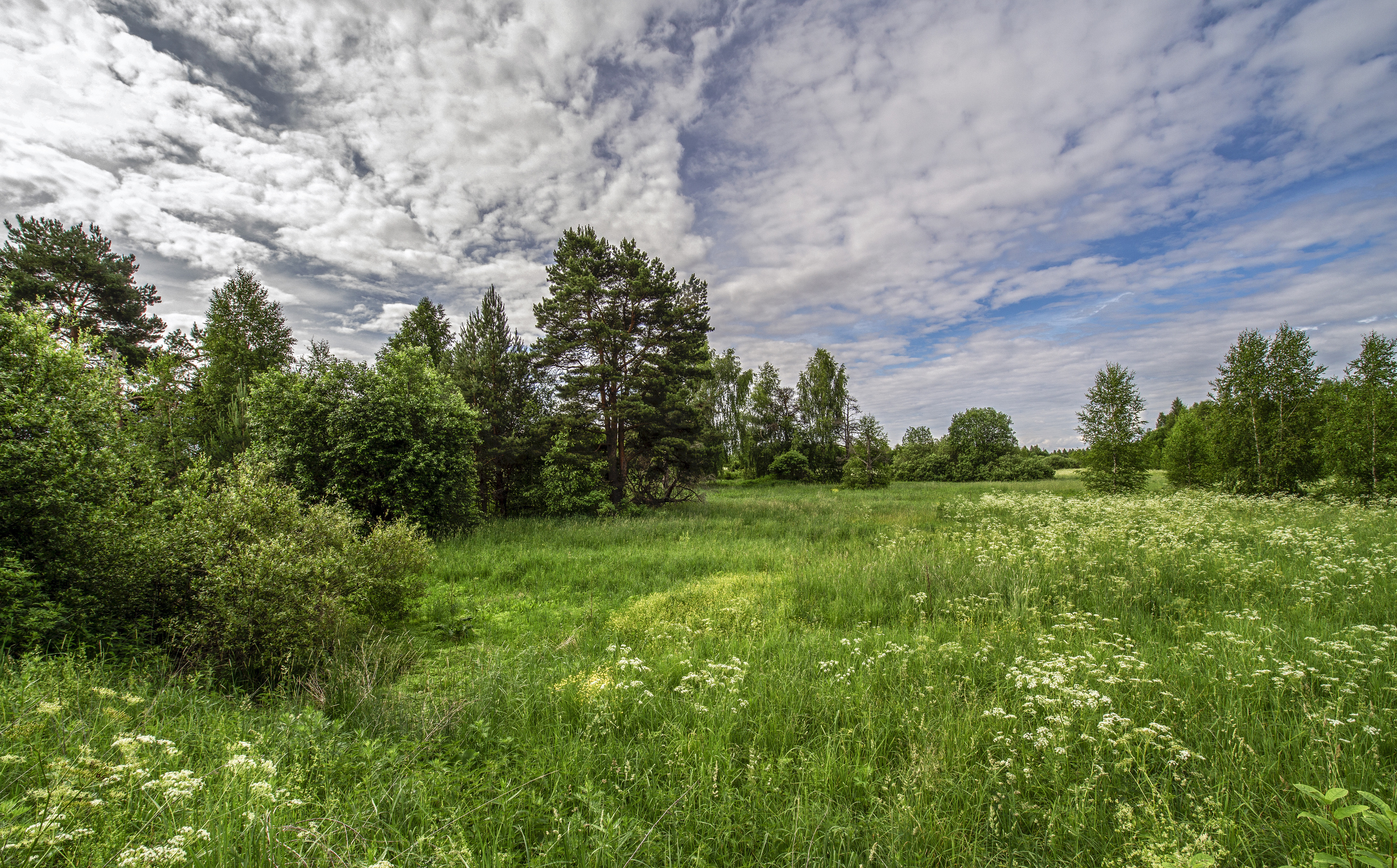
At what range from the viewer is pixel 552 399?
20328mm

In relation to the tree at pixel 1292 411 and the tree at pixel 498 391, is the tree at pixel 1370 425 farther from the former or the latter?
the tree at pixel 498 391

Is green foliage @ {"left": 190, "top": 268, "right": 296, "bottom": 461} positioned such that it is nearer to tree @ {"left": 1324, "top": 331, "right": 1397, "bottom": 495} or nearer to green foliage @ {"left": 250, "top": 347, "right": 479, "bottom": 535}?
green foliage @ {"left": 250, "top": 347, "right": 479, "bottom": 535}

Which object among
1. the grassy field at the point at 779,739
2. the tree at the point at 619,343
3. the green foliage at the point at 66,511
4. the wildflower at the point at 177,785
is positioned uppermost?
the tree at the point at 619,343

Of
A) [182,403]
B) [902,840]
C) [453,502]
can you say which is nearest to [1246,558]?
[902,840]

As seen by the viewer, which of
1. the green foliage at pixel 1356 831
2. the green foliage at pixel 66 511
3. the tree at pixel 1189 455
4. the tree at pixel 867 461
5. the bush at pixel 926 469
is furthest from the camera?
the bush at pixel 926 469

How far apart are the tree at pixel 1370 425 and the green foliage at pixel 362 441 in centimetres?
3003

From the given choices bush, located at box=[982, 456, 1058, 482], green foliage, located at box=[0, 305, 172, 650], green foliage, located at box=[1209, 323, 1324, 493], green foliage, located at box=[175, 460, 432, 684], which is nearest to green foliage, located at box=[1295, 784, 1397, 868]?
green foliage, located at box=[175, 460, 432, 684]

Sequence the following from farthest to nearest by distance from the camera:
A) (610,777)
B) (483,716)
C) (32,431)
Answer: (32,431) < (483,716) < (610,777)

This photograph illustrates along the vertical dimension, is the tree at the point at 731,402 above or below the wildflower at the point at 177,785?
above

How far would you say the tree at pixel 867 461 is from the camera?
1399 inches

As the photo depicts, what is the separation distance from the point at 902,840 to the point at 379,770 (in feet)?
10.5

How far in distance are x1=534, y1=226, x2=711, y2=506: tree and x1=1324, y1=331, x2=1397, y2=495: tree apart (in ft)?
75.8

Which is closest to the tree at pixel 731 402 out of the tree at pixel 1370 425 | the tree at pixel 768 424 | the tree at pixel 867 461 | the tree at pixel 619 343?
the tree at pixel 768 424

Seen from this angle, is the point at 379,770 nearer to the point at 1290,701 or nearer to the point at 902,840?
the point at 902,840
